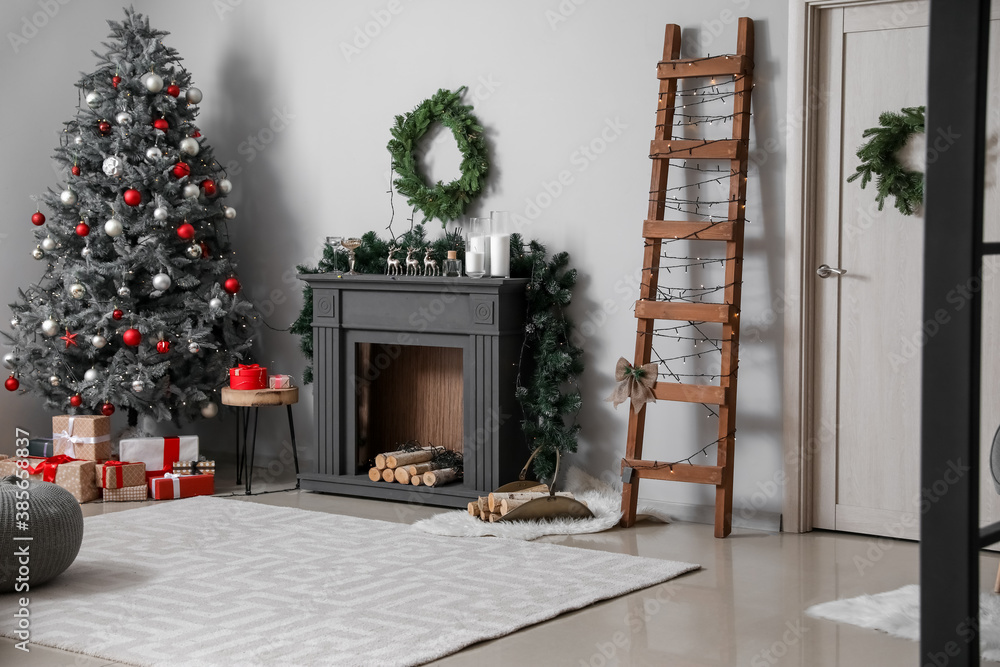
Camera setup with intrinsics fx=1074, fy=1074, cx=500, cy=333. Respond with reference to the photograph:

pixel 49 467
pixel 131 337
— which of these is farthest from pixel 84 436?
pixel 131 337

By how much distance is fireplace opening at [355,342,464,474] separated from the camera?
543cm

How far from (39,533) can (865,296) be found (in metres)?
3.19

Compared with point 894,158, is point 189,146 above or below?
above

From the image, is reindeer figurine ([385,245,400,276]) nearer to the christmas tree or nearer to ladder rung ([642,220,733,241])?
the christmas tree

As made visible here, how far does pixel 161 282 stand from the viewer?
5371 millimetres

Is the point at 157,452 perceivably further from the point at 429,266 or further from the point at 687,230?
the point at 687,230

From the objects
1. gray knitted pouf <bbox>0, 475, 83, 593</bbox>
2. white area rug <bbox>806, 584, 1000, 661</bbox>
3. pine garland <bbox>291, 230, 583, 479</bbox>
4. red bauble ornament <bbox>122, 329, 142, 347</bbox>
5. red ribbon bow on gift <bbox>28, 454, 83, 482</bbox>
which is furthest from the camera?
red bauble ornament <bbox>122, 329, 142, 347</bbox>

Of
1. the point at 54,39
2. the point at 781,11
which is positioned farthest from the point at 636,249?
the point at 54,39

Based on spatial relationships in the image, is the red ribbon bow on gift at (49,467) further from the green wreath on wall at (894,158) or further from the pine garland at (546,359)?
the green wreath on wall at (894,158)

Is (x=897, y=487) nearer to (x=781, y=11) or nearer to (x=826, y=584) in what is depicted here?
(x=826, y=584)

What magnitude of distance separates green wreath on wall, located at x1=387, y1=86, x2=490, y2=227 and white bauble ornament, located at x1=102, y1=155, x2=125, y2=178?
1353 millimetres

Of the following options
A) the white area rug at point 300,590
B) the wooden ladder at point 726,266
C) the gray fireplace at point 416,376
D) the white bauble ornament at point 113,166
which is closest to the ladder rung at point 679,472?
the wooden ladder at point 726,266

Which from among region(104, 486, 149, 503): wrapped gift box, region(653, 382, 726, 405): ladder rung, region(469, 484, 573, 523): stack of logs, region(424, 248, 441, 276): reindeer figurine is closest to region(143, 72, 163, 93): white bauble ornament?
region(424, 248, 441, 276): reindeer figurine

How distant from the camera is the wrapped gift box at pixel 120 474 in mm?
5113
